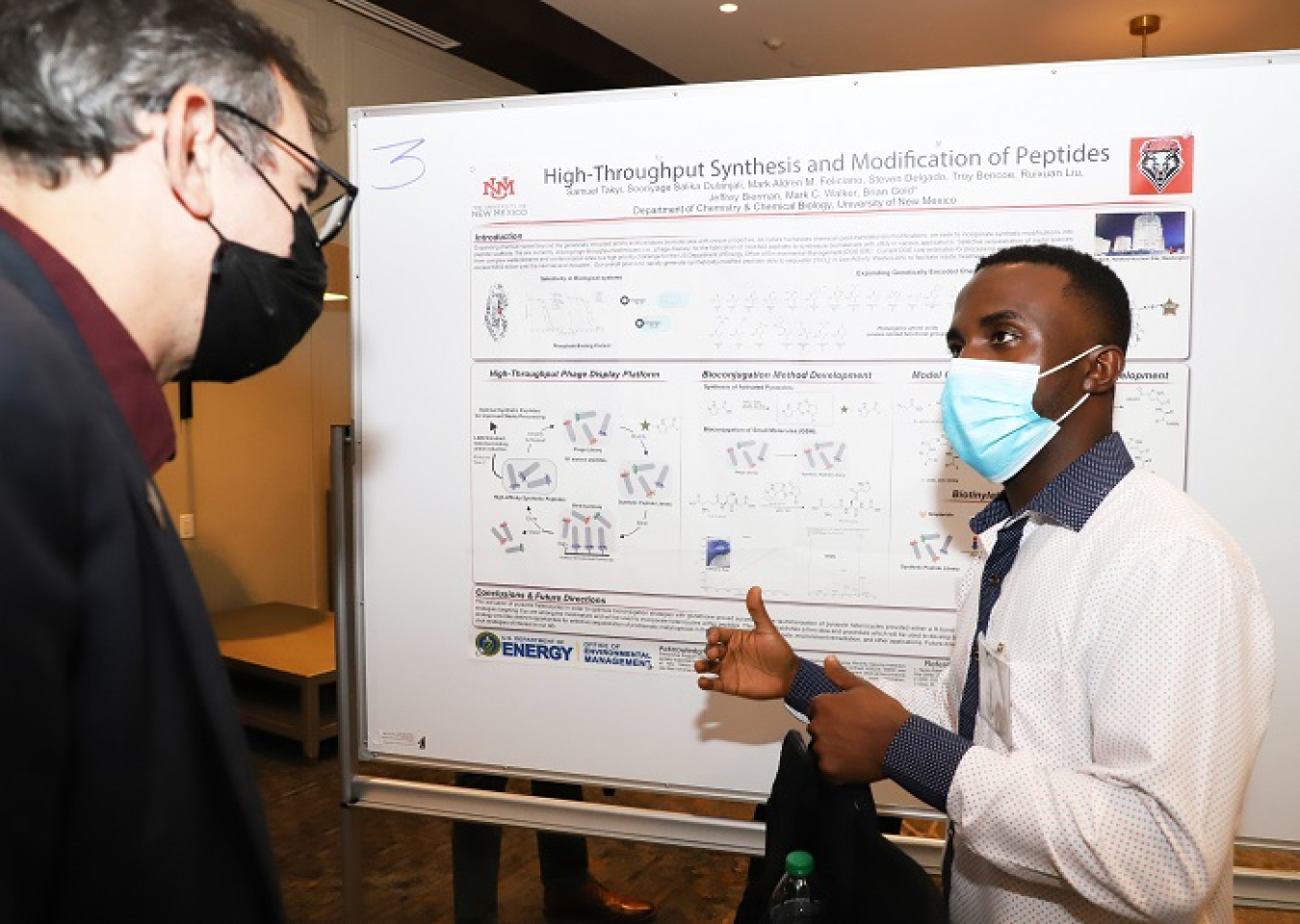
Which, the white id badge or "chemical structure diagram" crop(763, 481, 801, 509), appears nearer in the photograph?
the white id badge

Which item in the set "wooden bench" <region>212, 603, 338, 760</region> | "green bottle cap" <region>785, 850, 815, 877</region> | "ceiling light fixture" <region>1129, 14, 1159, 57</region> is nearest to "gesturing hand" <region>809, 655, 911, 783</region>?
"green bottle cap" <region>785, 850, 815, 877</region>

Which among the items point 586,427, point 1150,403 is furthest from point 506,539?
point 1150,403

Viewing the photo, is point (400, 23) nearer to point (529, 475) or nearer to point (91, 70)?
point (529, 475)

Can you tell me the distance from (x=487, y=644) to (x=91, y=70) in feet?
4.52

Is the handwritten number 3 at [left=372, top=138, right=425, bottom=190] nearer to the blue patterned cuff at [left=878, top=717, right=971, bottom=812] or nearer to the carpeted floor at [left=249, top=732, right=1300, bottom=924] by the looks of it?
the blue patterned cuff at [left=878, top=717, right=971, bottom=812]

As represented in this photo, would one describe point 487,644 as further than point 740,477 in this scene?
Yes

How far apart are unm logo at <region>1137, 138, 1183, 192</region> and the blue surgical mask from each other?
1.83 ft

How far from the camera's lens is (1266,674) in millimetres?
1087

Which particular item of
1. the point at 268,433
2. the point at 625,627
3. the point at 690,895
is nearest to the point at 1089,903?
the point at 625,627

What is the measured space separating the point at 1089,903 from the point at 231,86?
139 centimetres

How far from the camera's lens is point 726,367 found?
70.9 inches

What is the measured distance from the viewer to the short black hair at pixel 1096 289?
1266mm

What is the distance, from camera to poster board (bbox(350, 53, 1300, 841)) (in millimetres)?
1595

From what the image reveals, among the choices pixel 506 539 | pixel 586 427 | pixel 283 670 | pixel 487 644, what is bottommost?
pixel 283 670
